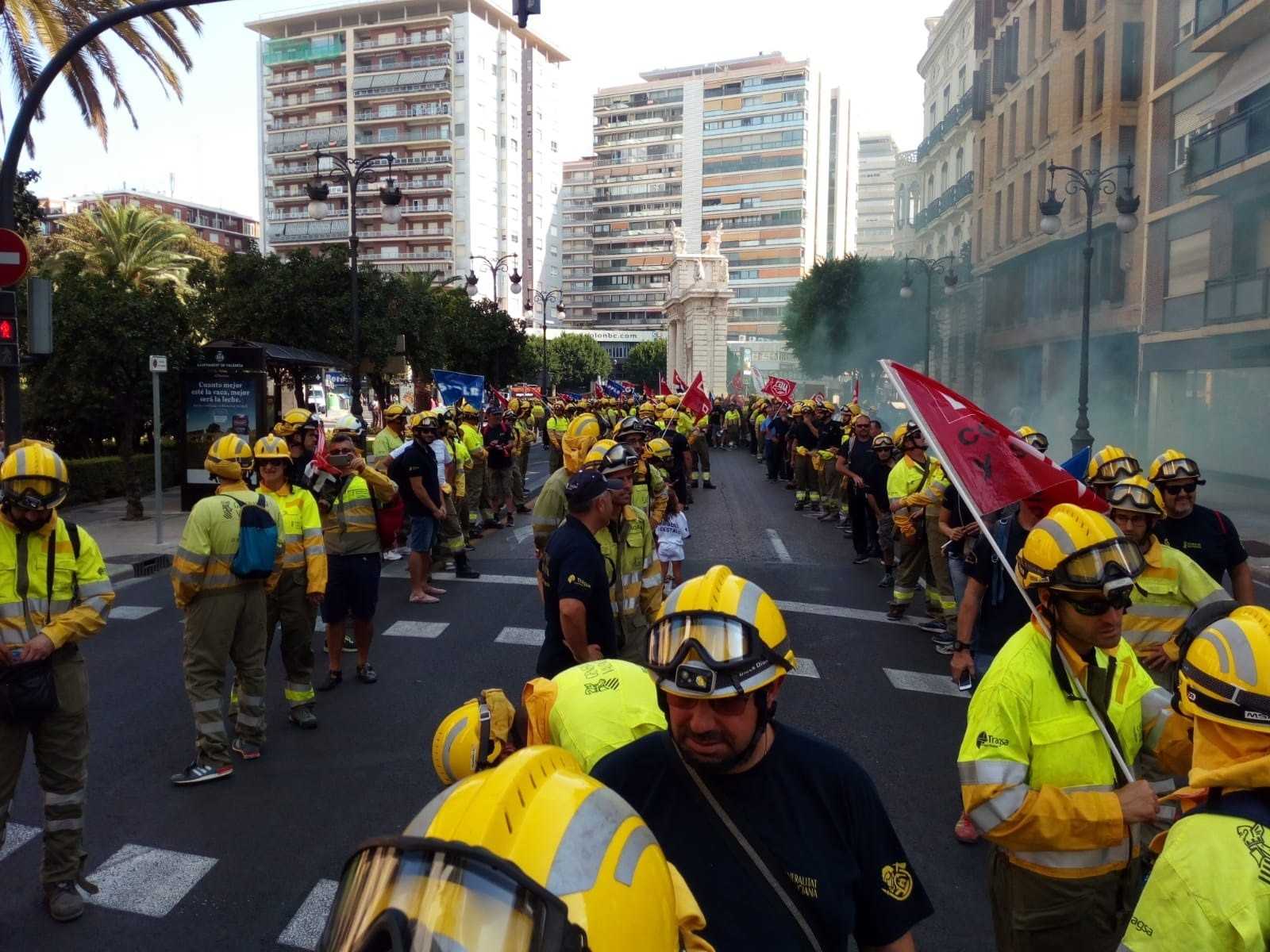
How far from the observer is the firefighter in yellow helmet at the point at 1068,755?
264cm

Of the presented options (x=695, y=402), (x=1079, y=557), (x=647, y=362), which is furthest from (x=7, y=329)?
(x=647, y=362)

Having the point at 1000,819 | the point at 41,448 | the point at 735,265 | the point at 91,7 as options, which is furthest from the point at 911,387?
the point at 735,265

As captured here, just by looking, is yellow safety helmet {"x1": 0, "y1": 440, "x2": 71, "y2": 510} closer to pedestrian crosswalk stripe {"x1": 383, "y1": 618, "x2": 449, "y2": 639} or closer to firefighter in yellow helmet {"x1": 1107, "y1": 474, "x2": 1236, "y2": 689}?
firefighter in yellow helmet {"x1": 1107, "y1": 474, "x2": 1236, "y2": 689}

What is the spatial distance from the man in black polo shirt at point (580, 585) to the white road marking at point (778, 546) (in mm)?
8637

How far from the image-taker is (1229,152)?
75.3 ft

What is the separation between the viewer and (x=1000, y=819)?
265cm

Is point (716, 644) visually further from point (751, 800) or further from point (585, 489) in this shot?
point (585, 489)

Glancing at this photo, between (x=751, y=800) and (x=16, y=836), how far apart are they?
4542 millimetres

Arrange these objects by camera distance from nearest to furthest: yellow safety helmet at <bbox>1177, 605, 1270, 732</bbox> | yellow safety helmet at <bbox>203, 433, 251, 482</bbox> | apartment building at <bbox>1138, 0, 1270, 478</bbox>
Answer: yellow safety helmet at <bbox>1177, 605, 1270, 732</bbox> → yellow safety helmet at <bbox>203, 433, 251, 482</bbox> → apartment building at <bbox>1138, 0, 1270, 478</bbox>

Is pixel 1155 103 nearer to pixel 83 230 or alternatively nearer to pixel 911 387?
pixel 911 387

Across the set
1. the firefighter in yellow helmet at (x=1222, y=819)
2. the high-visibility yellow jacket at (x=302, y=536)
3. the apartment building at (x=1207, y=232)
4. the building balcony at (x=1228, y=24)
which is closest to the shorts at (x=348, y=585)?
the high-visibility yellow jacket at (x=302, y=536)

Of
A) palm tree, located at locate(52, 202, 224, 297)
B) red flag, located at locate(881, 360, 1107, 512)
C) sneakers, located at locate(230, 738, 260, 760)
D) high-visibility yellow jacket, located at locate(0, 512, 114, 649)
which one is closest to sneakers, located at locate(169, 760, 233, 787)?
sneakers, located at locate(230, 738, 260, 760)

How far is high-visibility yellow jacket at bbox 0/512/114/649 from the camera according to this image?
4289mm

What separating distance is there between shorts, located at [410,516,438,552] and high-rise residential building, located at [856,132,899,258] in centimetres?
12223
